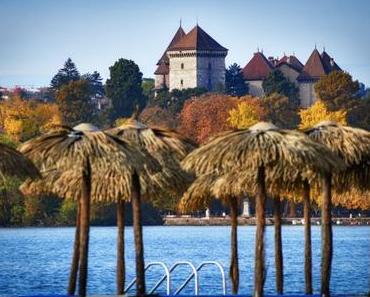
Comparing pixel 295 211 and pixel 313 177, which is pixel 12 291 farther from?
pixel 295 211

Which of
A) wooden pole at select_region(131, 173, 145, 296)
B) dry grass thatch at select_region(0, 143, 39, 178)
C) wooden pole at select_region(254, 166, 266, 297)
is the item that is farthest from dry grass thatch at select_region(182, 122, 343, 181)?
dry grass thatch at select_region(0, 143, 39, 178)

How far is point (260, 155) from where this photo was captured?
41.2 meters

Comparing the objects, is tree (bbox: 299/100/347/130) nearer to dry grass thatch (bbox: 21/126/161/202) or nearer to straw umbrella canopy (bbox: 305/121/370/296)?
straw umbrella canopy (bbox: 305/121/370/296)

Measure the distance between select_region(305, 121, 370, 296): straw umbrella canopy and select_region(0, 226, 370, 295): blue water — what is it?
19.0 feet

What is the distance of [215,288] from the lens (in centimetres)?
7375

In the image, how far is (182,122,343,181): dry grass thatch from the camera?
41.3 meters

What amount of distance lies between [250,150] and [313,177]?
6.04 metres

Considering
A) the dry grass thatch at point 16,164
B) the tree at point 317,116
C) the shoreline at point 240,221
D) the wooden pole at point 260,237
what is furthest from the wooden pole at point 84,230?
the tree at point 317,116

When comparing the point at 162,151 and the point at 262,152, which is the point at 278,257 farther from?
the point at 262,152

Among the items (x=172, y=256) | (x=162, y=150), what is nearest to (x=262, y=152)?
(x=162, y=150)

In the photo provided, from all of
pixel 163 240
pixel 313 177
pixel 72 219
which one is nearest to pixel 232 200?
pixel 313 177

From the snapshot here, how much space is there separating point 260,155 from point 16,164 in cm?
587

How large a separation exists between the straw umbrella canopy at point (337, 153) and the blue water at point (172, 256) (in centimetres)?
580

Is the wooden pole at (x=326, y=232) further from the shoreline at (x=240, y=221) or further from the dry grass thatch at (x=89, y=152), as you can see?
the shoreline at (x=240, y=221)
